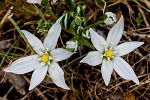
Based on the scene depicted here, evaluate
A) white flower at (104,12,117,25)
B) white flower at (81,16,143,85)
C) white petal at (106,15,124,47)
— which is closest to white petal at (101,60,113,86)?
white flower at (81,16,143,85)

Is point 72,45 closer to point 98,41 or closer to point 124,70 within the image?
point 98,41

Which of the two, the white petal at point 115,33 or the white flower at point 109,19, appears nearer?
the white petal at point 115,33

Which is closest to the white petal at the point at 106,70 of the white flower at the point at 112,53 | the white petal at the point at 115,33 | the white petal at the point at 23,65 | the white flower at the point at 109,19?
the white flower at the point at 112,53

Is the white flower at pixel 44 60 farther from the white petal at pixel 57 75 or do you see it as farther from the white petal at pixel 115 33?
the white petal at pixel 115 33

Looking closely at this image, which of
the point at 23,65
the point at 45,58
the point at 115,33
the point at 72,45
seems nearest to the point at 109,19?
the point at 115,33

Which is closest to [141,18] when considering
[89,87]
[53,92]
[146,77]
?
[146,77]

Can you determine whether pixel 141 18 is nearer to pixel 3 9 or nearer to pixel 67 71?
pixel 67 71
